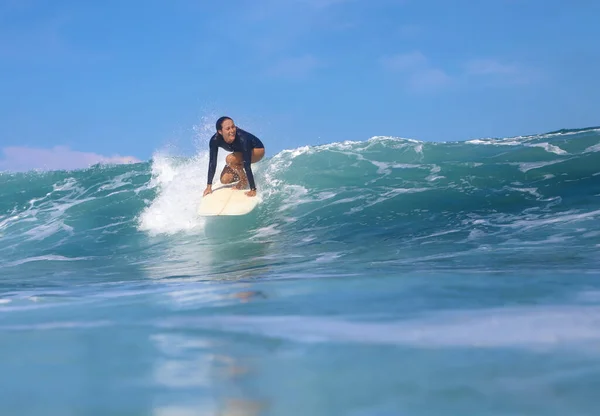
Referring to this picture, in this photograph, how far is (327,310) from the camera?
3.04 m

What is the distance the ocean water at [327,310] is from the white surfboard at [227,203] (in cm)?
15

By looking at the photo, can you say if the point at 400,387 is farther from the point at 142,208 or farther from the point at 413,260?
the point at 142,208

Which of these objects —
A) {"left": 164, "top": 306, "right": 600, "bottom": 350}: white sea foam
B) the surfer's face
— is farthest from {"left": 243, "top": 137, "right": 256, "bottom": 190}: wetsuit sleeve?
{"left": 164, "top": 306, "right": 600, "bottom": 350}: white sea foam

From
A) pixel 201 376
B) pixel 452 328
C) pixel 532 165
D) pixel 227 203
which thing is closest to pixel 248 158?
pixel 227 203

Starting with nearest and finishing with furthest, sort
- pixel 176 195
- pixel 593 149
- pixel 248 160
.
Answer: pixel 248 160, pixel 176 195, pixel 593 149

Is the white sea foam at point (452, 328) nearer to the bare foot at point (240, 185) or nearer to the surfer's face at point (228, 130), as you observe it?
the surfer's face at point (228, 130)

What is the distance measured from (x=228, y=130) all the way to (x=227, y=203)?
4.09 feet

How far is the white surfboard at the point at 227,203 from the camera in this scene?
30.3 feet

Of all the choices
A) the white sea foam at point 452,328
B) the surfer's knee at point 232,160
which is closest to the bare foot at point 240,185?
the surfer's knee at point 232,160

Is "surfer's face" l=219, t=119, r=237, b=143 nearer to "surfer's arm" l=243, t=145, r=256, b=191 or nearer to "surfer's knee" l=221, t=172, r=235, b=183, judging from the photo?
"surfer's arm" l=243, t=145, r=256, b=191

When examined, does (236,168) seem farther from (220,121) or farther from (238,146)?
(220,121)

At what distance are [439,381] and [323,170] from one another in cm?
1045

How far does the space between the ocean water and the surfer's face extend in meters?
1.24

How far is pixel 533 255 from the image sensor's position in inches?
195
